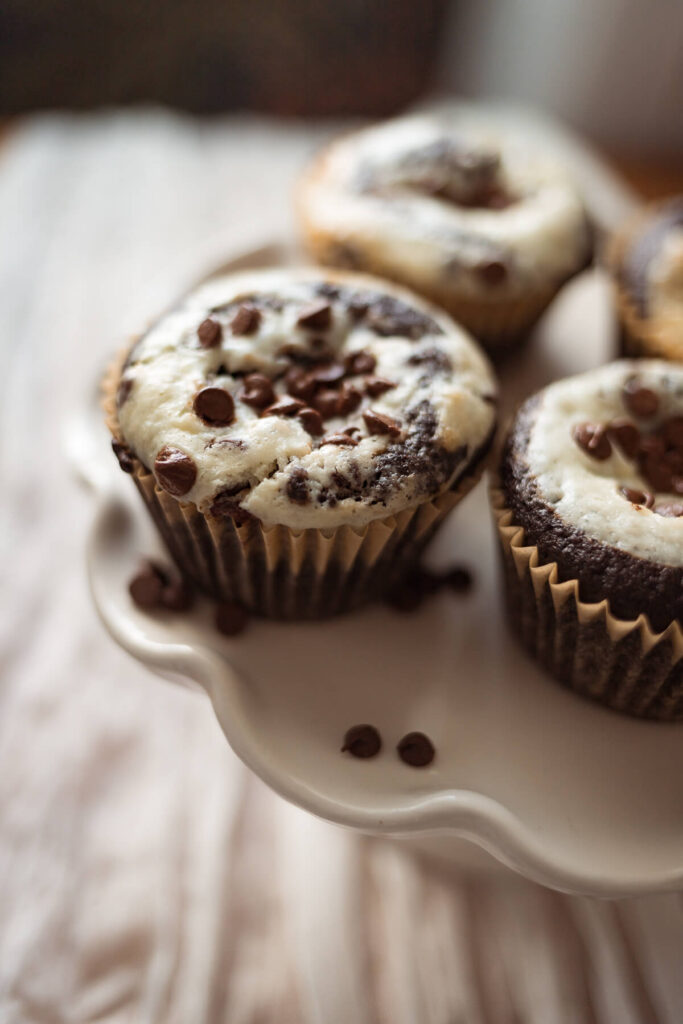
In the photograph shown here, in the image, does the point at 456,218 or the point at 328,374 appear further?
the point at 456,218

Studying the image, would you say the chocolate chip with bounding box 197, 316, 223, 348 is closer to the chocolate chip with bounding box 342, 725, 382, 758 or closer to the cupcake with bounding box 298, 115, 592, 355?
the cupcake with bounding box 298, 115, 592, 355

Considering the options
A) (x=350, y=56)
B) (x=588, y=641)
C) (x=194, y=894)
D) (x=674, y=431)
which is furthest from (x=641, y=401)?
(x=350, y=56)

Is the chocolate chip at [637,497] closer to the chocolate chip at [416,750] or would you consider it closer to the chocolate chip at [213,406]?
the chocolate chip at [416,750]

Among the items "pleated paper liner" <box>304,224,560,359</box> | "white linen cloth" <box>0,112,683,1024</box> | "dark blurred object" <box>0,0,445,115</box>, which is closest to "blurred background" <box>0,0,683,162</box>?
"dark blurred object" <box>0,0,445,115</box>

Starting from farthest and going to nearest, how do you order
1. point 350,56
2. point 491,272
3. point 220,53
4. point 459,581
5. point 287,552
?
point 350,56 → point 220,53 → point 491,272 → point 459,581 → point 287,552

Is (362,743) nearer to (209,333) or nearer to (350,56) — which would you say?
(209,333)

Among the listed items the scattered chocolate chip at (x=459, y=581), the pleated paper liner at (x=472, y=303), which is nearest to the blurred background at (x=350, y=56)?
the pleated paper liner at (x=472, y=303)

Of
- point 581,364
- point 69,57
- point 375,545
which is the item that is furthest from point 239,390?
point 69,57
